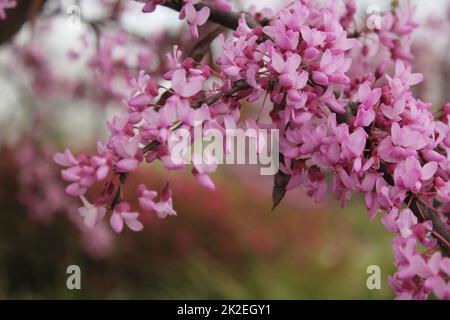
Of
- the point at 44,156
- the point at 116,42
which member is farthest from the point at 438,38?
the point at 116,42

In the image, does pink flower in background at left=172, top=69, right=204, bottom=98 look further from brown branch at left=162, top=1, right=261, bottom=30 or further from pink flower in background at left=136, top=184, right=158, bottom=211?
brown branch at left=162, top=1, right=261, bottom=30

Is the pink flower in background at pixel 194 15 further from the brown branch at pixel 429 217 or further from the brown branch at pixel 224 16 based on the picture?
the brown branch at pixel 429 217

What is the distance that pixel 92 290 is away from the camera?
351 centimetres

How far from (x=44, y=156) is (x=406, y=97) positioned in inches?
110

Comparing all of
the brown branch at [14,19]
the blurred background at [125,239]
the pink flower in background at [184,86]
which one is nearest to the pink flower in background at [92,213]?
the pink flower in background at [184,86]

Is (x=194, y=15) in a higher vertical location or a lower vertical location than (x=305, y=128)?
higher

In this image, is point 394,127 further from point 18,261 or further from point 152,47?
point 18,261

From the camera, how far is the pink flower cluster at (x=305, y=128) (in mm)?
849

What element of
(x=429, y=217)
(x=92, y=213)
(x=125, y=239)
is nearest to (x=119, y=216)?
(x=92, y=213)

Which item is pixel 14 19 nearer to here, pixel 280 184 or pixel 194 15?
pixel 194 15

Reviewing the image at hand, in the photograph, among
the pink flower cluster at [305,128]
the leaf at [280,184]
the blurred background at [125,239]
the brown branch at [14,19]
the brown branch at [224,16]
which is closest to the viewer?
the pink flower cluster at [305,128]

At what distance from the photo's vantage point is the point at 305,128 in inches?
37.0

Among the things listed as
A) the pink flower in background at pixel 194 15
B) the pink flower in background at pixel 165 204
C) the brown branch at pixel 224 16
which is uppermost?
the brown branch at pixel 224 16

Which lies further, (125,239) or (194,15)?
(125,239)
